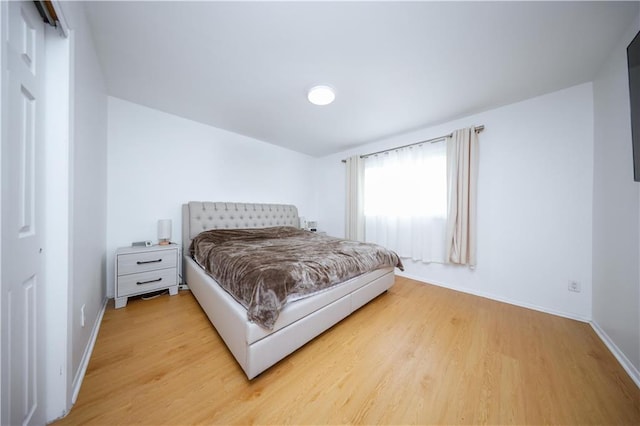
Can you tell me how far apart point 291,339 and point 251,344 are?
1.03ft

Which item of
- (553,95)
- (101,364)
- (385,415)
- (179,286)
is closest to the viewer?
(385,415)

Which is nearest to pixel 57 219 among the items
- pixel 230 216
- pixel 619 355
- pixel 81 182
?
pixel 81 182

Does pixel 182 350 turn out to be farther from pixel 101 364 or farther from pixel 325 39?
pixel 325 39

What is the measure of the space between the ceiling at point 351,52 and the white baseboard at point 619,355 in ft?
7.80

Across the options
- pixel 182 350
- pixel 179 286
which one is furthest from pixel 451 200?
pixel 179 286

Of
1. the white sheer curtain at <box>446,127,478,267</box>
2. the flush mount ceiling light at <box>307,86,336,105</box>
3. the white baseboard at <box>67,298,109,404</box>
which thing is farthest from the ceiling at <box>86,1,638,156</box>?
the white baseboard at <box>67,298,109,404</box>

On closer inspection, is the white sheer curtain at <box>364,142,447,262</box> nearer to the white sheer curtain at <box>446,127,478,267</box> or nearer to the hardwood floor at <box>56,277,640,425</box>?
the white sheer curtain at <box>446,127,478,267</box>

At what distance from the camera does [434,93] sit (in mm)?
2195

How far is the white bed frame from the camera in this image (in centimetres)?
125

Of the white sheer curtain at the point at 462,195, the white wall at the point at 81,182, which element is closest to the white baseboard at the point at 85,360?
the white wall at the point at 81,182

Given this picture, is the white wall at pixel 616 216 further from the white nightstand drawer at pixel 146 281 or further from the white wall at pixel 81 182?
the white nightstand drawer at pixel 146 281

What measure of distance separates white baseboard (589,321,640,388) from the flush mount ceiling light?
3.13 m

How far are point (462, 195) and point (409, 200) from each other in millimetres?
734

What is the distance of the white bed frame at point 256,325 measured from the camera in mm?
1252
